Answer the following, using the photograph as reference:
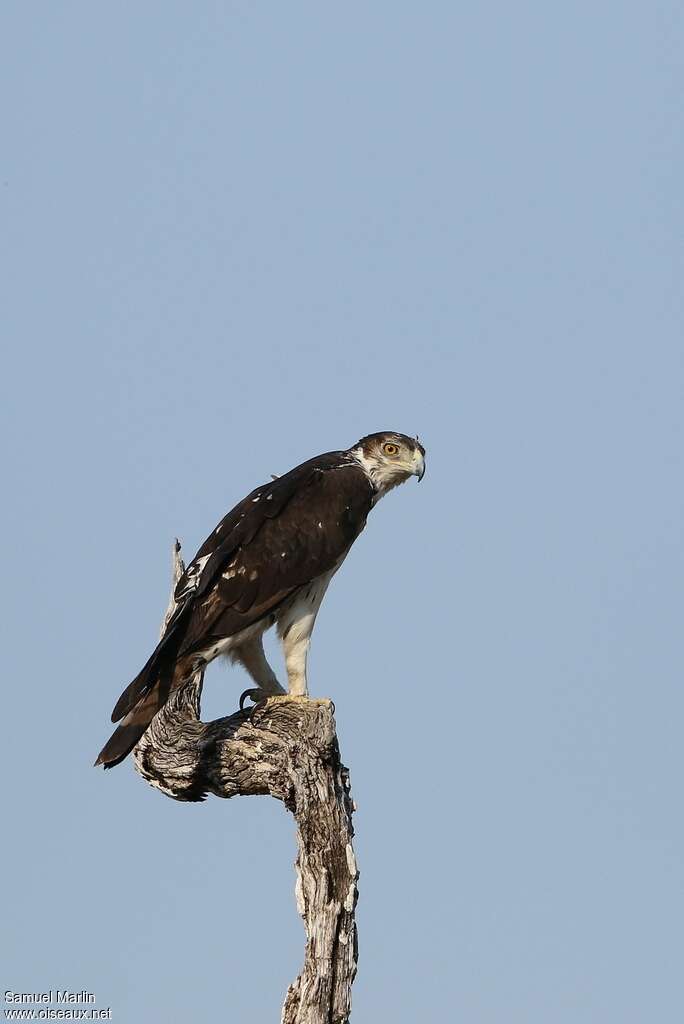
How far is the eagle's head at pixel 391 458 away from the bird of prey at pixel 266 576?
2 cm

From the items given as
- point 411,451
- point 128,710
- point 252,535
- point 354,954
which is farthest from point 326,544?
point 354,954

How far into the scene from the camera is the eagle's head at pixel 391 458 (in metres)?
12.0

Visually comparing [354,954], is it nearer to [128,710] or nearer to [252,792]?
[252,792]

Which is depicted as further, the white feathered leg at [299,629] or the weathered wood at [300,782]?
the white feathered leg at [299,629]

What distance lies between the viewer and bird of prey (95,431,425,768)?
10141 millimetres

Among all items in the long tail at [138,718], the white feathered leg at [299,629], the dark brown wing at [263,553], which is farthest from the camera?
the white feathered leg at [299,629]

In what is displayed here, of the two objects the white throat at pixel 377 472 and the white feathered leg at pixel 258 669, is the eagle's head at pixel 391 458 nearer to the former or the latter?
the white throat at pixel 377 472

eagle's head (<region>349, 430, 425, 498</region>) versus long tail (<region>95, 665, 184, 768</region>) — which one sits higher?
eagle's head (<region>349, 430, 425, 498</region>)

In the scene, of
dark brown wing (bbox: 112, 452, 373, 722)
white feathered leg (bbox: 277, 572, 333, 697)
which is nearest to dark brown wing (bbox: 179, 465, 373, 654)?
dark brown wing (bbox: 112, 452, 373, 722)

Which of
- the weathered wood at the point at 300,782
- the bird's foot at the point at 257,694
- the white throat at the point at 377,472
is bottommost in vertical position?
the weathered wood at the point at 300,782

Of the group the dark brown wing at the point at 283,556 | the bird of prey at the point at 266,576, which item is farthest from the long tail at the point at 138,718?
the dark brown wing at the point at 283,556

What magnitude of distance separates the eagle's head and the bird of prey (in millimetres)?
18

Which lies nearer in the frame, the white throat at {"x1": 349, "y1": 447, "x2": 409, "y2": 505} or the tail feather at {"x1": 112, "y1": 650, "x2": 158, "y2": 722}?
the tail feather at {"x1": 112, "y1": 650, "x2": 158, "y2": 722}

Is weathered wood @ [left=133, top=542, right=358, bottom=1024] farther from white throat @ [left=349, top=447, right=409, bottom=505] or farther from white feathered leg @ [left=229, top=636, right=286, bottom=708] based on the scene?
white throat @ [left=349, top=447, right=409, bottom=505]
